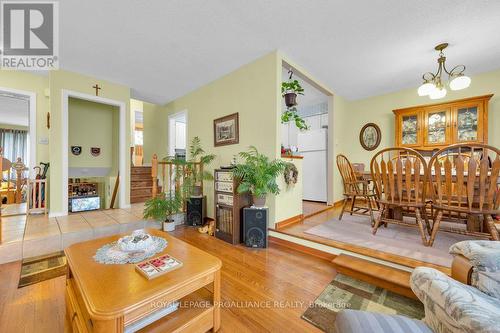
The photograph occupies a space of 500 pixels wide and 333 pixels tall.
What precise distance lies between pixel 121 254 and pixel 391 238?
267 cm

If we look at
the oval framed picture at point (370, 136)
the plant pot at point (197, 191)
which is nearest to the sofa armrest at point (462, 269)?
the plant pot at point (197, 191)

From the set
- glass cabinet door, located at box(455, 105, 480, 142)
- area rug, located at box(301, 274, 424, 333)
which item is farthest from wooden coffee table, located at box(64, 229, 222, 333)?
glass cabinet door, located at box(455, 105, 480, 142)

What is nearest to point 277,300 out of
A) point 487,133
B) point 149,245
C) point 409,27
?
point 149,245

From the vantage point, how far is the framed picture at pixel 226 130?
325 cm

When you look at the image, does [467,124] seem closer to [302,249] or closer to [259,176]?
[302,249]

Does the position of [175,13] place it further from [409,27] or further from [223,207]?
[409,27]

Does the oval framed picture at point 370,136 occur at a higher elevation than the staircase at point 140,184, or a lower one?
higher

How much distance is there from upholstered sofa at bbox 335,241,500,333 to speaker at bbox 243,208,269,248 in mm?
1661

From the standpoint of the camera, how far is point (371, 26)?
2252 mm

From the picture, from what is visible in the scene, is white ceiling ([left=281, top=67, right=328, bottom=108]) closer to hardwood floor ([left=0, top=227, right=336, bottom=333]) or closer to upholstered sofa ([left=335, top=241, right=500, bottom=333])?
hardwood floor ([left=0, top=227, right=336, bottom=333])

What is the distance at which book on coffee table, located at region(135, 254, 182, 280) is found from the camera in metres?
1.07

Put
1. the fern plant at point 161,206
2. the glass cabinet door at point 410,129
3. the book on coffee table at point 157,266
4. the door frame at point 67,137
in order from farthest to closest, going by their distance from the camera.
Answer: the glass cabinet door at point 410,129, the door frame at point 67,137, the fern plant at point 161,206, the book on coffee table at point 157,266

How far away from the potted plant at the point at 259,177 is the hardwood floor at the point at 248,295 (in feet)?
2.34

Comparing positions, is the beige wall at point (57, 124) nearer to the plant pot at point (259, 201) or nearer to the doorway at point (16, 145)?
the doorway at point (16, 145)
